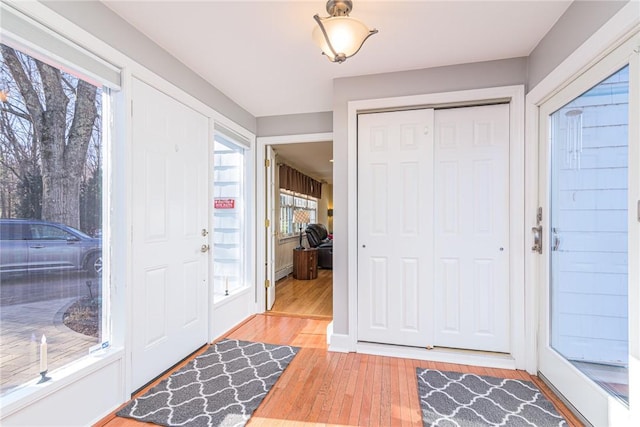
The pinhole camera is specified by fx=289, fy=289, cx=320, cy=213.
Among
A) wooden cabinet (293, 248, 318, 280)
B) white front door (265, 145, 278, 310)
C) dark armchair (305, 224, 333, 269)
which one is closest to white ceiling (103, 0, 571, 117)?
white front door (265, 145, 278, 310)

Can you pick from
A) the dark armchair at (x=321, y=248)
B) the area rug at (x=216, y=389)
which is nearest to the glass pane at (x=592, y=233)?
the area rug at (x=216, y=389)

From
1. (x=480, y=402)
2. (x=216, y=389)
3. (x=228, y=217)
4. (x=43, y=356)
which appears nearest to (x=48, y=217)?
(x=43, y=356)

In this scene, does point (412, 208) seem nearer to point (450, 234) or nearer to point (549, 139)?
point (450, 234)

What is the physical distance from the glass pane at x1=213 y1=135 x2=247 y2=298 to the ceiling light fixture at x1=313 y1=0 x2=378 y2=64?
173 cm

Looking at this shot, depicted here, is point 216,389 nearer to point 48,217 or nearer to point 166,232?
point 166,232

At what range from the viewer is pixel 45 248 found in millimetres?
1541

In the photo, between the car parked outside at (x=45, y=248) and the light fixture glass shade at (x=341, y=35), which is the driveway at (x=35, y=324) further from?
the light fixture glass shade at (x=341, y=35)

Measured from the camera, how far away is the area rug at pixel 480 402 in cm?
170

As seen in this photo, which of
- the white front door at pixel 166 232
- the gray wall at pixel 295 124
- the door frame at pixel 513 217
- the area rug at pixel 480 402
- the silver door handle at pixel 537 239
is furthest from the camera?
the gray wall at pixel 295 124

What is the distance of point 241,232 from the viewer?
3.52 m

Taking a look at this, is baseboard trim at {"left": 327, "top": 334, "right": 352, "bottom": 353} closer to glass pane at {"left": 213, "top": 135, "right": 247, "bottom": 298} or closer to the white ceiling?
glass pane at {"left": 213, "top": 135, "right": 247, "bottom": 298}

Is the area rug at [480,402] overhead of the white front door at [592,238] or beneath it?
beneath

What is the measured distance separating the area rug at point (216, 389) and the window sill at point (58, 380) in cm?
34

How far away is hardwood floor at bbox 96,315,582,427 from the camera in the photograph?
67.6 inches
